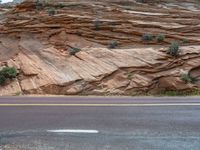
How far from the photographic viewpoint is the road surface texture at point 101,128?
643 centimetres

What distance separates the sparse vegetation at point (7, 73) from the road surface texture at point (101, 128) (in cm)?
1210

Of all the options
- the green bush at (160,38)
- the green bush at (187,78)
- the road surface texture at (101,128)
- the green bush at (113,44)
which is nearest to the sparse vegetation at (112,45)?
the green bush at (113,44)

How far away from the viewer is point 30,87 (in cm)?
2236

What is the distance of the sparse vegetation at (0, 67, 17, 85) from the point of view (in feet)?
74.5

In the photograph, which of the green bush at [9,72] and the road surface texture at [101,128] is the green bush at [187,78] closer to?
the green bush at [9,72]

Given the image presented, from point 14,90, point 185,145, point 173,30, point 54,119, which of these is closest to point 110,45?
point 173,30

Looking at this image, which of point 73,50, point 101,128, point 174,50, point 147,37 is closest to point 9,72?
point 73,50

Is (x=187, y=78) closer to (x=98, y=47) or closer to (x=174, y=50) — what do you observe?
(x=174, y=50)

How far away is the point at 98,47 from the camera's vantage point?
80.7 ft

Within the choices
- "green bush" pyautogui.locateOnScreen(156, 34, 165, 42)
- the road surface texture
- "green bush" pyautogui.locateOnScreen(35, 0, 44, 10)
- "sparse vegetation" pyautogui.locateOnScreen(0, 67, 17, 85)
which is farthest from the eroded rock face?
the road surface texture

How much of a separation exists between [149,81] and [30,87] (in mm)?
6134

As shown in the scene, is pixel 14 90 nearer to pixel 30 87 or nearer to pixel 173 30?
pixel 30 87

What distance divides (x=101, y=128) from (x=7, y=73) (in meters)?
15.9

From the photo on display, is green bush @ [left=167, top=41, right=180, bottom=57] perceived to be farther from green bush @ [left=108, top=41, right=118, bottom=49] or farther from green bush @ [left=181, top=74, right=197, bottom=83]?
green bush @ [left=108, top=41, right=118, bottom=49]
